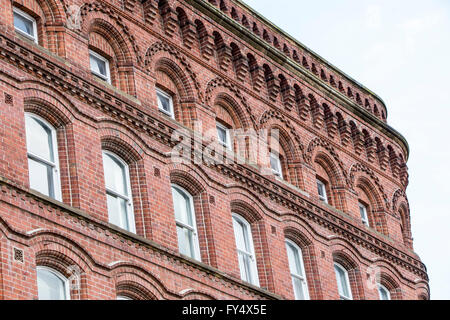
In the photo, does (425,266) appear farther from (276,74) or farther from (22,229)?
(22,229)

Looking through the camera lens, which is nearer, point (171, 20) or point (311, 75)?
point (171, 20)

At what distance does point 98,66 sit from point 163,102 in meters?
2.22

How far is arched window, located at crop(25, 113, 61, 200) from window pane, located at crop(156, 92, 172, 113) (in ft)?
15.3

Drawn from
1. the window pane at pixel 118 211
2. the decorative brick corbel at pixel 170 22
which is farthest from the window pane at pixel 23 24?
the decorative brick corbel at pixel 170 22

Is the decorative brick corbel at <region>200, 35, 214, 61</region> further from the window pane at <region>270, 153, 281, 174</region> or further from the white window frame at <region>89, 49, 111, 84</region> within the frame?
the white window frame at <region>89, 49, 111, 84</region>

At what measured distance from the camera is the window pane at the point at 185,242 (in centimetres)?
2917

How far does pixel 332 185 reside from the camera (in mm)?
36438

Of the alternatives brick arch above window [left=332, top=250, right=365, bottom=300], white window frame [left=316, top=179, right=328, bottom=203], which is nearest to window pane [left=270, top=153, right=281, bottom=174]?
white window frame [left=316, top=179, right=328, bottom=203]

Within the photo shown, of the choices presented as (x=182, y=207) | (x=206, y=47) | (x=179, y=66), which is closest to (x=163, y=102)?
(x=179, y=66)

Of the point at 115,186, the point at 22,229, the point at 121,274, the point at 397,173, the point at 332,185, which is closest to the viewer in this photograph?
the point at 22,229

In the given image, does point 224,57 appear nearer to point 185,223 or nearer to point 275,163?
point 275,163
